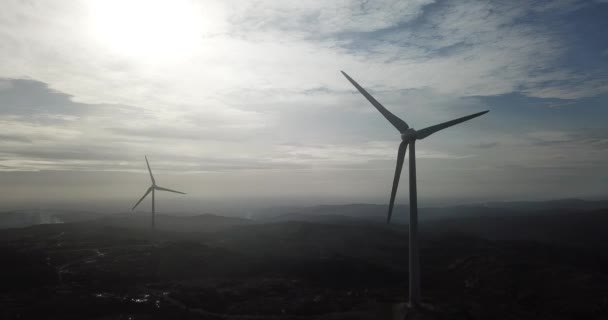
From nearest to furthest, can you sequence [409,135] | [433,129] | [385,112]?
[409,135]
[433,129]
[385,112]

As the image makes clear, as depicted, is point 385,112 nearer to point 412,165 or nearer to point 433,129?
point 433,129

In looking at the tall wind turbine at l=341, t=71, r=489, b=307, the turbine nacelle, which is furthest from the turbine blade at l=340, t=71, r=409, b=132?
the turbine nacelle

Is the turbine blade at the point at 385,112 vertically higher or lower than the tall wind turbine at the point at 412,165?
higher

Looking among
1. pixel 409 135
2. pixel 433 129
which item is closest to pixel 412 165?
pixel 409 135

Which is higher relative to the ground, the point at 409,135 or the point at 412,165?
the point at 409,135

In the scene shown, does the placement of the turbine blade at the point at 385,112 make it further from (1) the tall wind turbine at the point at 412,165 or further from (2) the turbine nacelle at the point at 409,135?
(2) the turbine nacelle at the point at 409,135

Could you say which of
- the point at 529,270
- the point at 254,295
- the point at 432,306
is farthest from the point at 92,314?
the point at 529,270

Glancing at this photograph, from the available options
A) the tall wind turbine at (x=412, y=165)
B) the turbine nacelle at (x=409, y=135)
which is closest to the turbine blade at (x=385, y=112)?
the tall wind turbine at (x=412, y=165)

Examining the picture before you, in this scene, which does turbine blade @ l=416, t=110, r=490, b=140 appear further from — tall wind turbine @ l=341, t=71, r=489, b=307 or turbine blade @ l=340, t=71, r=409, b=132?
turbine blade @ l=340, t=71, r=409, b=132
